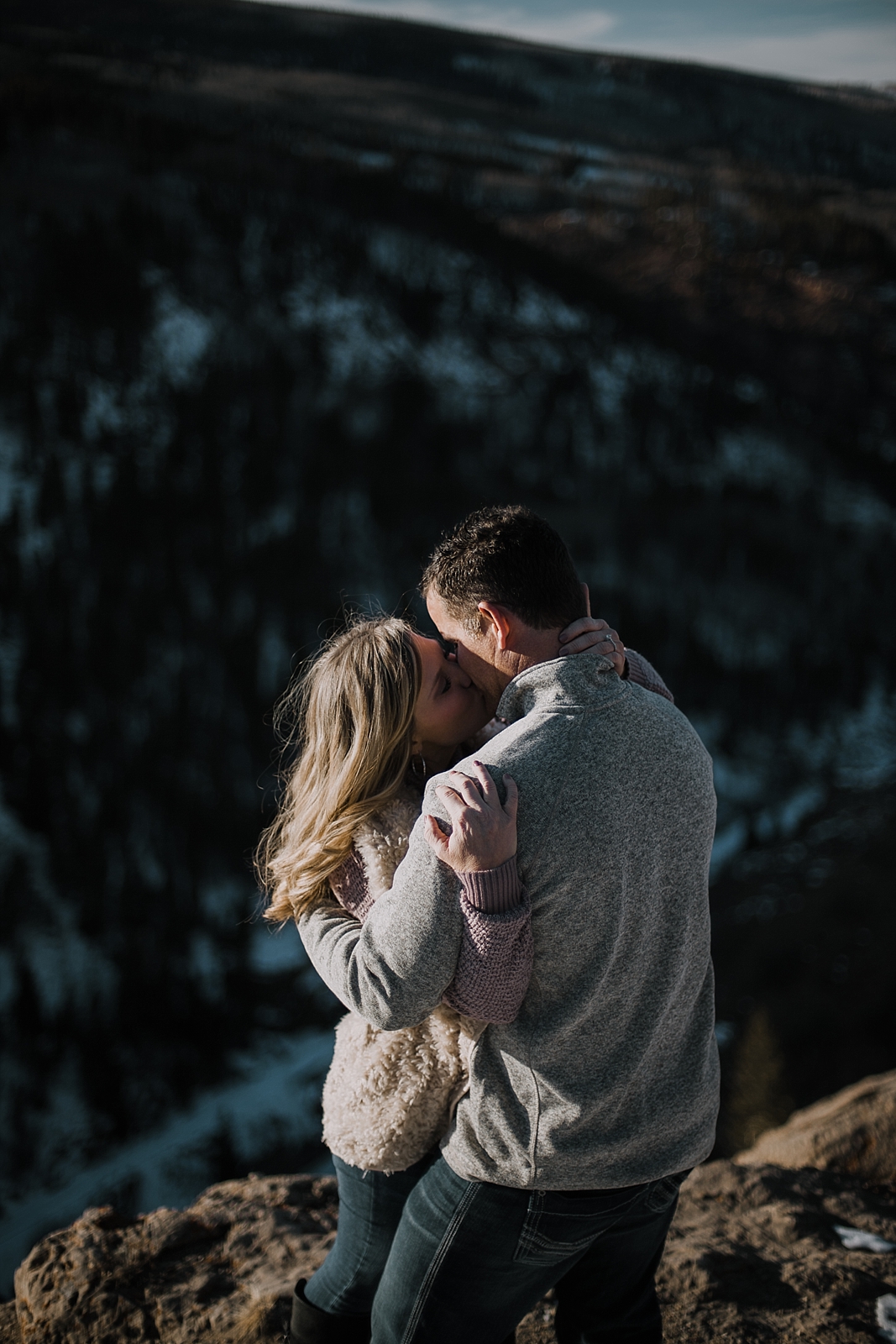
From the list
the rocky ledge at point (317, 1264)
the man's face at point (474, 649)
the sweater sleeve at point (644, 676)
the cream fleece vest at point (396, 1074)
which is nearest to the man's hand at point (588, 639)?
the man's face at point (474, 649)

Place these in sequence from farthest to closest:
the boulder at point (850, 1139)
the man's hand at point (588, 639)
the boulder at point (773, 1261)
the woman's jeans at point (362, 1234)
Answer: the boulder at point (850, 1139) < the boulder at point (773, 1261) < the woman's jeans at point (362, 1234) < the man's hand at point (588, 639)

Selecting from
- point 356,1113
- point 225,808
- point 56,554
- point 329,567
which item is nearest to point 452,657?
point 356,1113

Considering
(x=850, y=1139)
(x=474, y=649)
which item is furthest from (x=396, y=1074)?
(x=850, y=1139)

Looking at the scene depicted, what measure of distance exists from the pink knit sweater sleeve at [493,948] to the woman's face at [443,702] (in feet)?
1.23

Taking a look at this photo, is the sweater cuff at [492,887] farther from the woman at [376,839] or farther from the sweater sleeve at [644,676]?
the sweater sleeve at [644,676]

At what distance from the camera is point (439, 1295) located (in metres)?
1.28

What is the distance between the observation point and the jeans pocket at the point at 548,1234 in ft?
4.10

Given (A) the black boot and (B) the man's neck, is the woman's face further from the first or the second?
(A) the black boot

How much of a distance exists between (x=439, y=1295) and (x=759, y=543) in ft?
91.0

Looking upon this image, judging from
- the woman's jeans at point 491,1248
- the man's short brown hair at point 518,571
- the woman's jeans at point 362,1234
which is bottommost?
the woman's jeans at point 362,1234

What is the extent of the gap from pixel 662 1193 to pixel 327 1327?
0.67 m

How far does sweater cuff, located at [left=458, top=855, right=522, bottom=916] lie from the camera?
1037 millimetres

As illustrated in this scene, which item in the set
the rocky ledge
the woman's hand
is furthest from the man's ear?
the rocky ledge

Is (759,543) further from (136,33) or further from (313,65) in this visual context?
(136,33)
